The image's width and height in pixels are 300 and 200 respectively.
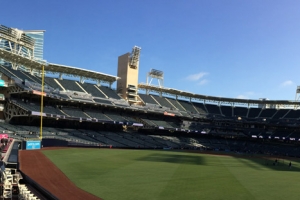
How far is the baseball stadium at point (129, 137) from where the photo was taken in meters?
15.3

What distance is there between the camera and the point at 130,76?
6475 centimetres

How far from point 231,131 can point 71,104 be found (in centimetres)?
4468

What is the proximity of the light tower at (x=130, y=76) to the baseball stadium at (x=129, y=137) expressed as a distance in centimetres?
26

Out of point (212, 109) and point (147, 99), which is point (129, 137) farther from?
point (212, 109)

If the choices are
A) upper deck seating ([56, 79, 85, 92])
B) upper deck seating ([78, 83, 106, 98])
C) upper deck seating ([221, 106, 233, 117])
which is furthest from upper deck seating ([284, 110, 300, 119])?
upper deck seating ([56, 79, 85, 92])

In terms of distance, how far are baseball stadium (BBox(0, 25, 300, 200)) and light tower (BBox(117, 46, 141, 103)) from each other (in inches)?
10.3

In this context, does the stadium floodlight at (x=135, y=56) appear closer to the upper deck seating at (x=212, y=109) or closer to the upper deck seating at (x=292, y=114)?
the upper deck seating at (x=212, y=109)

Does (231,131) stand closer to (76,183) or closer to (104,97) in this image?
(104,97)

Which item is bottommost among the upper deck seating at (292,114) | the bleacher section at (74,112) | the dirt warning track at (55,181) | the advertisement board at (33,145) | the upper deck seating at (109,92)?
the advertisement board at (33,145)

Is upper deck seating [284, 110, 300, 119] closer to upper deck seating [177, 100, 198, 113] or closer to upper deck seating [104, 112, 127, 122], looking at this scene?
upper deck seating [177, 100, 198, 113]

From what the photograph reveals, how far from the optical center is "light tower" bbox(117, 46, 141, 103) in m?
64.2

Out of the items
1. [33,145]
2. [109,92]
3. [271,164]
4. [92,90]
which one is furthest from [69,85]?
[271,164]

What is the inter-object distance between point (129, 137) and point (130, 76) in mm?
17441

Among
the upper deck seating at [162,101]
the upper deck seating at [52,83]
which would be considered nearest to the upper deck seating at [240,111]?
the upper deck seating at [162,101]
